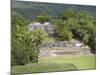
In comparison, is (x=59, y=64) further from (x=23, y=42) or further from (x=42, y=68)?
(x=23, y=42)

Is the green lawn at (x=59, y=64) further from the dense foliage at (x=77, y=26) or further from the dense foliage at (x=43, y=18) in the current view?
the dense foliage at (x=43, y=18)

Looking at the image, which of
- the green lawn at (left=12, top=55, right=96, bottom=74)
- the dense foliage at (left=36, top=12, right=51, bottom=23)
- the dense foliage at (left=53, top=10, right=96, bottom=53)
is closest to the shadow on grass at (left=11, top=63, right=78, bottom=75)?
the green lawn at (left=12, top=55, right=96, bottom=74)

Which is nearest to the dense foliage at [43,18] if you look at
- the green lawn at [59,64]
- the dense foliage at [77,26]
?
the dense foliage at [77,26]

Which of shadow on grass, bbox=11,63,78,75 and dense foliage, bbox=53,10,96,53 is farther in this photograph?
dense foliage, bbox=53,10,96,53

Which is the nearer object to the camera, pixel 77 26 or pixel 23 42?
pixel 23 42

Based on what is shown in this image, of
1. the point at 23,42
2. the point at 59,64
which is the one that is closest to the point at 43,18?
the point at 23,42

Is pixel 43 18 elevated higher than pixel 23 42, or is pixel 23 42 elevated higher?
pixel 43 18

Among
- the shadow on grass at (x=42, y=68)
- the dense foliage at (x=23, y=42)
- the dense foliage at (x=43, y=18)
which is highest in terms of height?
the dense foliage at (x=43, y=18)

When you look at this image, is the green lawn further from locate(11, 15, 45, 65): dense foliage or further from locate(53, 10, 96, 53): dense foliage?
locate(53, 10, 96, 53): dense foliage
